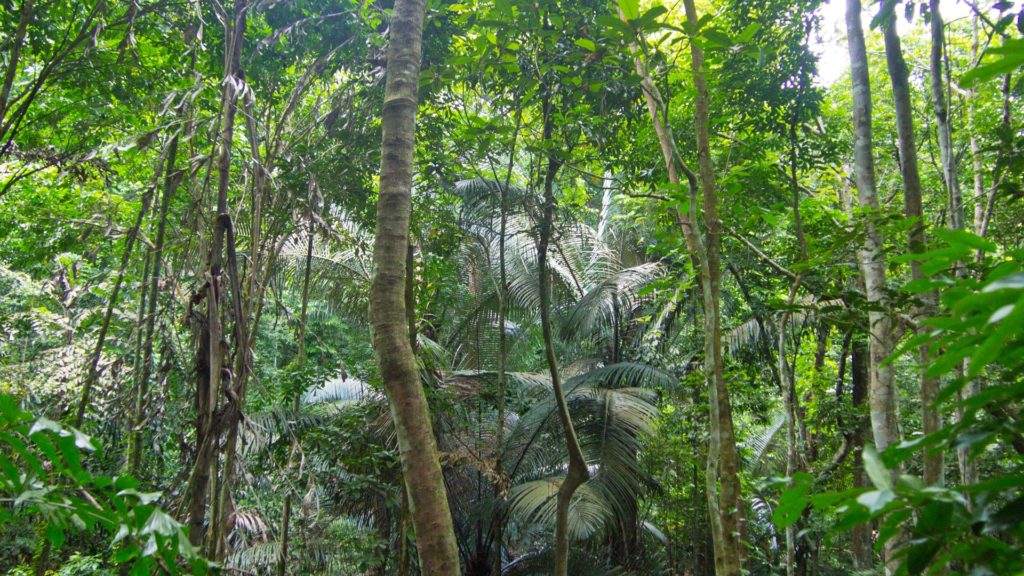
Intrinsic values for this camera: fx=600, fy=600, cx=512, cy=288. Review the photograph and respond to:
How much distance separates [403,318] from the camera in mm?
2158

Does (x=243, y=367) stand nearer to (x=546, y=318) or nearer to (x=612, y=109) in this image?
(x=546, y=318)

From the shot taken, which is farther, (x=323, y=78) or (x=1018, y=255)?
(x=323, y=78)

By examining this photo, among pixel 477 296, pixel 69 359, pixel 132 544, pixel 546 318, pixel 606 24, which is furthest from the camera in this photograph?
pixel 477 296

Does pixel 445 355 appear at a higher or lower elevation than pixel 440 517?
higher

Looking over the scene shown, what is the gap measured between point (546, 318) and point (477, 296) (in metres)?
4.06

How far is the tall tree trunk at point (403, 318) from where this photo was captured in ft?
6.41

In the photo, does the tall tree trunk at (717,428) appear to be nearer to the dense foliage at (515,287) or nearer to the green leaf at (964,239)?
the dense foliage at (515,287)

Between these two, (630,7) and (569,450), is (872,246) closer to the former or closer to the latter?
(630,7)

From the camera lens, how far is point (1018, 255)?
0.77 meters

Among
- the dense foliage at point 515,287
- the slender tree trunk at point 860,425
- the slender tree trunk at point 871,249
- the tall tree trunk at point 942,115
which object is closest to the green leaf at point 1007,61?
the dense foliage at point 515,287

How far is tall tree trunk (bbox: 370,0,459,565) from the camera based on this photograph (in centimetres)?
196

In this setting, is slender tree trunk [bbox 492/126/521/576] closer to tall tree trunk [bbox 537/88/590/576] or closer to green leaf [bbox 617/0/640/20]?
tall tree trunk [bbox 537/88/590/576]

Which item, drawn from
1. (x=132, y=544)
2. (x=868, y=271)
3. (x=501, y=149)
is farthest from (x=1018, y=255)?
(x=501, y=149)

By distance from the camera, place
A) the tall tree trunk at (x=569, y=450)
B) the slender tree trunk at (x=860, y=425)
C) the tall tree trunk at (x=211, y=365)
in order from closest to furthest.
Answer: the tall tree trunk at (x=211, y=365), the tall tree trunk at (x=569, y=450), the slender tree trunk at (x=860, y=425)
